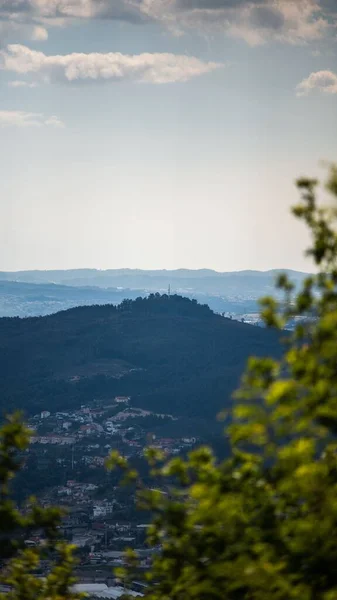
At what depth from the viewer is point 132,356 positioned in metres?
169

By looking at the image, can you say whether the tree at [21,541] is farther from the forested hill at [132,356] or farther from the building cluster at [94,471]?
the forested hill at [132,356]

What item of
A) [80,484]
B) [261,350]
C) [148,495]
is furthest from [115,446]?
[148,495]

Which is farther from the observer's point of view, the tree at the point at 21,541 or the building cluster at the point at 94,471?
the building cluster at the point at 94,471

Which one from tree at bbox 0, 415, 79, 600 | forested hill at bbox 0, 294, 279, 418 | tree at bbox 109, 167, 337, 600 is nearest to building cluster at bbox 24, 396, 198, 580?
forested hill at bbox 0, 294, 279, 418

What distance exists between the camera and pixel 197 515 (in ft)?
31.1

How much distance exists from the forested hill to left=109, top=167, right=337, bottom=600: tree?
124 metres

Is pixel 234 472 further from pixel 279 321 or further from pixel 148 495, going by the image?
pixel 279 321

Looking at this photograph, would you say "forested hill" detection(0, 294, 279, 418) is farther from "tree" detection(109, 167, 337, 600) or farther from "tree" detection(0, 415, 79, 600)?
"tree" detection(109, 167, 337, 600)

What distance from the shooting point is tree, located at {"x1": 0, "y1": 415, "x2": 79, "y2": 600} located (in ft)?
41.8

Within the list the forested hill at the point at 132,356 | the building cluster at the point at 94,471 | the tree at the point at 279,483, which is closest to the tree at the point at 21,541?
the tree at the point at 279,483

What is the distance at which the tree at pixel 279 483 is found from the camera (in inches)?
323

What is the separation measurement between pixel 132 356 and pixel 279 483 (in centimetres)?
15972

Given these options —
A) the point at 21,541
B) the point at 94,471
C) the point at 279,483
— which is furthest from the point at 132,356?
the point at 279,483

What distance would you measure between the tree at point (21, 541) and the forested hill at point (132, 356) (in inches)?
4749
